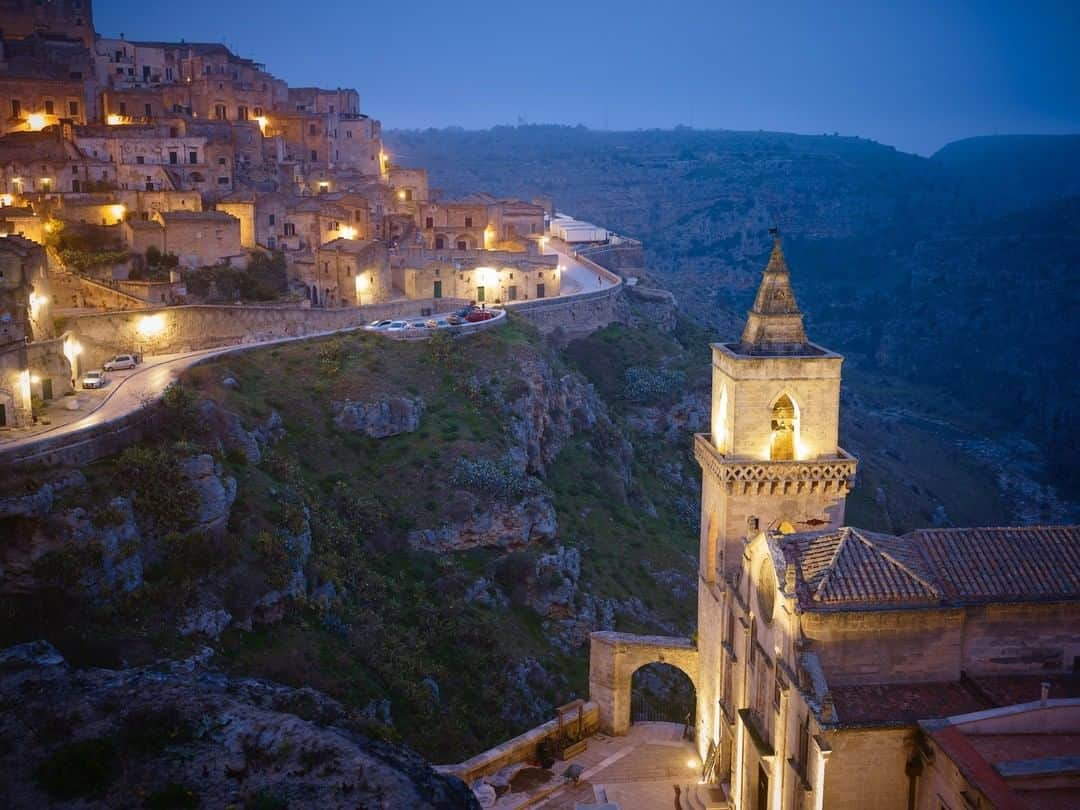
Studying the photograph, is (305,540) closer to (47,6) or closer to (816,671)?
(816,671)

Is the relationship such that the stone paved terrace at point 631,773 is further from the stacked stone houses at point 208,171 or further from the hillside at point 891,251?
the hillside at point 891,251

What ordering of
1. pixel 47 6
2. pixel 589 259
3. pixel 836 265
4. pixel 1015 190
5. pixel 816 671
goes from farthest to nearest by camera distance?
pixel 1015 190 → pixel 836 265 → pixel 589 259 → pixel 47 6 → pixel 816 671

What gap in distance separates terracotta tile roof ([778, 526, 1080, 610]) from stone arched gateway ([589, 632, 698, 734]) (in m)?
8.24

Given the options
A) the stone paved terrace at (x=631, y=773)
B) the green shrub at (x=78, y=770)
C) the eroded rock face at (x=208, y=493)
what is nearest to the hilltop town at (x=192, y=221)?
the eroded rock face at (x=208, y=493)

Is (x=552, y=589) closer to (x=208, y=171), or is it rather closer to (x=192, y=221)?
(x=192, y=221)

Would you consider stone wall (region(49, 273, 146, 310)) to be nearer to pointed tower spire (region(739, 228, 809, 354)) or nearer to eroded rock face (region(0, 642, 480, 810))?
eroded rock face (region(0, 642, 480, 810))

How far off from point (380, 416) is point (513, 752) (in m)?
20.6

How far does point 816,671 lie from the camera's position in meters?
18.6

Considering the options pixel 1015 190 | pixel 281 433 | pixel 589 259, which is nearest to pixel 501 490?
pixel 281 433

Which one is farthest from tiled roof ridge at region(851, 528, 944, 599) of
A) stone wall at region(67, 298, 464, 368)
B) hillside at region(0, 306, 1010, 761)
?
stone wall at region(67, 298, 464, 368)

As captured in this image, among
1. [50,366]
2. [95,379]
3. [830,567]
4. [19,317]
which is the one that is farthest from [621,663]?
[19,317]

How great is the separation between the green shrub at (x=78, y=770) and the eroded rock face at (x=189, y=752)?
0.02 meters

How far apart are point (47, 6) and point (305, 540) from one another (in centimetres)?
4987

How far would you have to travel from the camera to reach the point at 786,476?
80.6 feet
